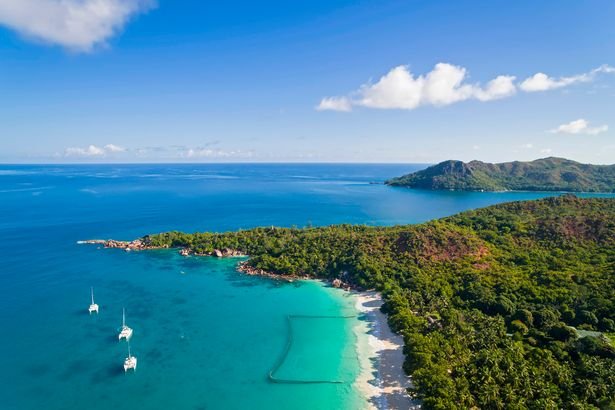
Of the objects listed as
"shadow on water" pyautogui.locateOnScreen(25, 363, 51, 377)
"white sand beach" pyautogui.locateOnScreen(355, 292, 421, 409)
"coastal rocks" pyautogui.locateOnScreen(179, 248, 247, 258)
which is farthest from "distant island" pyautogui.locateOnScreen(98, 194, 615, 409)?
"shadow on water" pyautogui.locateOnScreen(25, 363, 51, 377)

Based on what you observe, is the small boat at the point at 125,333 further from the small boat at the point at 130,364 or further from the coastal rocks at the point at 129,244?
the coastal rocks at the point at 129,244

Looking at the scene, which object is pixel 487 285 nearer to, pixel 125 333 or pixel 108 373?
pixel 125 333

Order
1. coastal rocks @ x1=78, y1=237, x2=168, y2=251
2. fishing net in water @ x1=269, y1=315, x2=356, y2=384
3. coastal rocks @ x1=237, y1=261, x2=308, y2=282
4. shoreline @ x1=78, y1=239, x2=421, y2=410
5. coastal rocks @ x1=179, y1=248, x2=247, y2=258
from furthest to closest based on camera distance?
1. coastal rocks @ x1=78, y1=237, x2=168, y2=251
2. coastal rocks @ x1=179, y1=248, x2=247, y2=258
3. coastal rocks @ x1=237, y1=261, x2=308, y2=282
4. fishing net in water @ x1=269, y1=315, x2=356, y2=384
5. shoreline @ x1=78, y1=239, x2=421, y2=410

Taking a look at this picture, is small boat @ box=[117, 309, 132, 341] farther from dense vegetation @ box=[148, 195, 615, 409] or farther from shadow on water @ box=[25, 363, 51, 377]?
dense vegetation @ box=[148, 195, 615, 409]

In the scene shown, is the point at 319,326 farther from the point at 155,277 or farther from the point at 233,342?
the point at 155,277

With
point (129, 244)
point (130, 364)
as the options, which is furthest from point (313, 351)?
point (129, 244)
